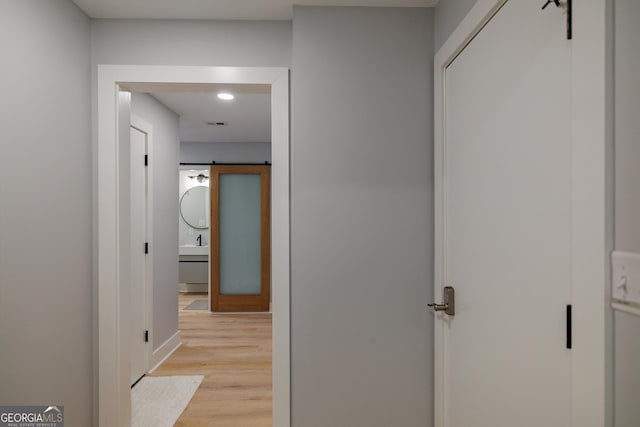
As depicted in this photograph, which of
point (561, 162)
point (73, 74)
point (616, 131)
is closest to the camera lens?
point (616, 131)

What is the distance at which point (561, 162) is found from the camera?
89 cm

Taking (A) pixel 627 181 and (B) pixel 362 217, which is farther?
(B) pixel 362 217

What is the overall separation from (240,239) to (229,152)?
4.42 feet

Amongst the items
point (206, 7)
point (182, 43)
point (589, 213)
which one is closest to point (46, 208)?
point (182, 43)

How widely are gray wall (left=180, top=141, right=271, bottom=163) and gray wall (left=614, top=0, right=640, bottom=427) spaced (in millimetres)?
4743

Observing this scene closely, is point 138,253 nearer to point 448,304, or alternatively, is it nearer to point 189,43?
point 189,43

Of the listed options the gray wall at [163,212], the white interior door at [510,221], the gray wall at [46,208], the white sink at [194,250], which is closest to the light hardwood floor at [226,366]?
the gray wall at [163,212]

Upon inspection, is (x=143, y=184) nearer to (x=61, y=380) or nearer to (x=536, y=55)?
(x=61, y=380)

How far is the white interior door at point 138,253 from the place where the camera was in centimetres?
291

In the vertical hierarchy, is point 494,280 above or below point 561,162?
below

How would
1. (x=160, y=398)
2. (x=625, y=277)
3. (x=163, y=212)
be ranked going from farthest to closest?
(x=163, y=212), (x=160, y=398), (x=625, y=277)

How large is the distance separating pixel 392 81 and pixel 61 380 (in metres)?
2.17

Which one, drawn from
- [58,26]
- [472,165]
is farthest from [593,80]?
[58,26]

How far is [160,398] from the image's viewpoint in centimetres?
266
